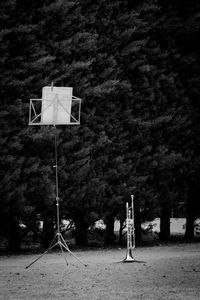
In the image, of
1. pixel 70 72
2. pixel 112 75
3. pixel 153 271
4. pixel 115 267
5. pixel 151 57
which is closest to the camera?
pixel 153 271

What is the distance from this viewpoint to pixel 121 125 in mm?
20844

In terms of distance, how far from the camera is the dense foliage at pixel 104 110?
698 inches

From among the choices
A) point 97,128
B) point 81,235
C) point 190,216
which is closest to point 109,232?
point 81,235

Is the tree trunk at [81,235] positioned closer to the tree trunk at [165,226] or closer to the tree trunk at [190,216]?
the tree trunk at [165,226]

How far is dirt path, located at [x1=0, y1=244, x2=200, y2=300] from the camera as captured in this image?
9031 mm

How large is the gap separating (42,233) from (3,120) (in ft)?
12.6

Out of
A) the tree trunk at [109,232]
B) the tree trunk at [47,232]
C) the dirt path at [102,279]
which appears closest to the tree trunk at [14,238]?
the tree trunk at [47,232]

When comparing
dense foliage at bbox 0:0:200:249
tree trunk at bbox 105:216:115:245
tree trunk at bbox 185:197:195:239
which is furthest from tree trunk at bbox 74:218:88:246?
tree trunk at bbox 185:197:195:239

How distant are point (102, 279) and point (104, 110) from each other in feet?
32.5

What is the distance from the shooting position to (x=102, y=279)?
10.9 meters

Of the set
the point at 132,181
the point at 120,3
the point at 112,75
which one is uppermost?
the point at 120,3

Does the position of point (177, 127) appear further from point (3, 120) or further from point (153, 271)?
point (153, 271)

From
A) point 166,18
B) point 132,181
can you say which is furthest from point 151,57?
point 132,181

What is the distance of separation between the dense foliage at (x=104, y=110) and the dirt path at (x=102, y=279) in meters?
3.14
